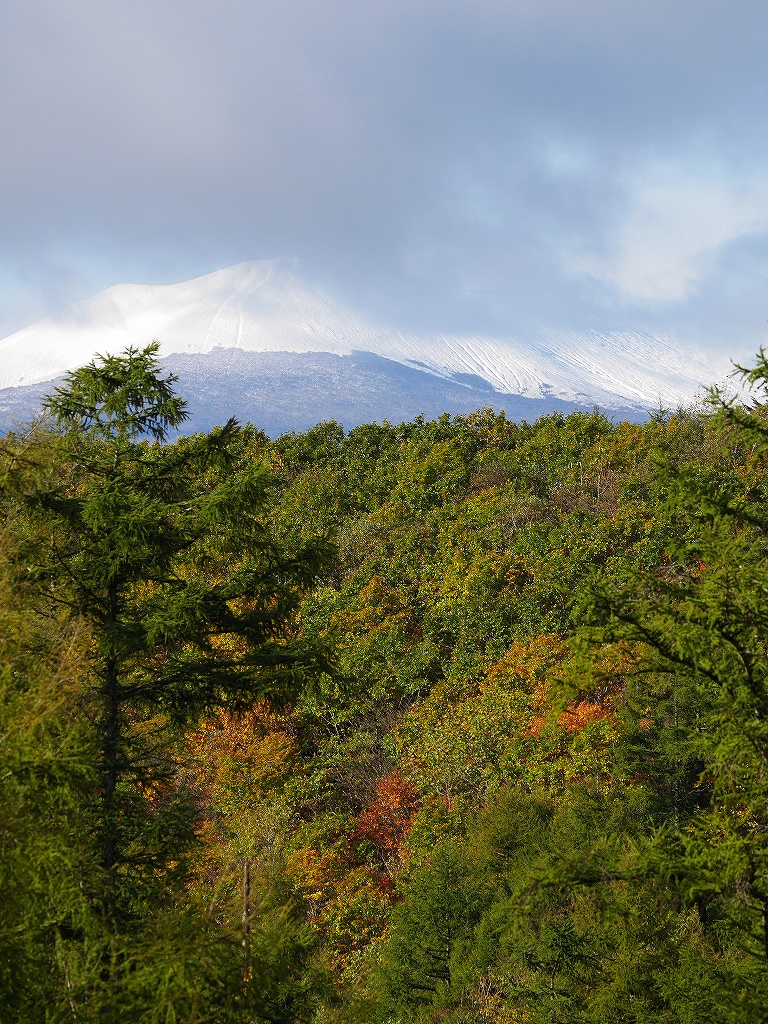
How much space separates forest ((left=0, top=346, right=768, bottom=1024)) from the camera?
451cm

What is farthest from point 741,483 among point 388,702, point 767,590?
point 767,590

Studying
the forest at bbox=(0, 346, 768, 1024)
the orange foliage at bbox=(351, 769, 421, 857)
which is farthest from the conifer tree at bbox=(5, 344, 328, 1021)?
the orange foliage at bbox=(351, 769, 421, 857)

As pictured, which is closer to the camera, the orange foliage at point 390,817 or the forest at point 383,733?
the forest at point 383,733

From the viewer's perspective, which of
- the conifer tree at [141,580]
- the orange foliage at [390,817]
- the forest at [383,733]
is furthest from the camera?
the orange foliage at [390,817]

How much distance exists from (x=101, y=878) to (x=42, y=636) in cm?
212

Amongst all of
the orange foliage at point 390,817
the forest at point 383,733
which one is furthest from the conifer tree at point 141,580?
the orange foliage at point 390,817

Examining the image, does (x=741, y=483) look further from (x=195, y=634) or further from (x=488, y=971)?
(x=195, y=634)

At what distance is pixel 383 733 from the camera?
69.8 feet

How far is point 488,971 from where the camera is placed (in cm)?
1272

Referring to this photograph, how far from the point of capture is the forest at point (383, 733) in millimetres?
4508

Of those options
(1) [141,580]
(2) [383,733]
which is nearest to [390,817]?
(2) [383,733]

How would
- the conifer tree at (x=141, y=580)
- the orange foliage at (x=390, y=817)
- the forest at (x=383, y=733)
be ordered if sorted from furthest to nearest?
the orange foliage at (x=390, y=817)
the conifer tree at (x=141, y=580)
the forest at (x=383, y=733)

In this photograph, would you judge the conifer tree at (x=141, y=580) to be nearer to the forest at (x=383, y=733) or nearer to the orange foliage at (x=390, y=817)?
the forest at (x=383, y=733)

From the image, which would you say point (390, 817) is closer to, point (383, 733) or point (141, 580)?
point (383, 733)
